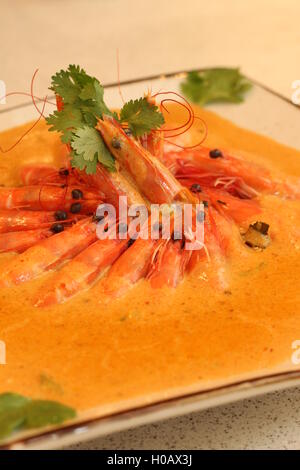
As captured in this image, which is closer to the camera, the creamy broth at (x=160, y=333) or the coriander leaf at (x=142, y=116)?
the creamy broth at (x=160, y=333)

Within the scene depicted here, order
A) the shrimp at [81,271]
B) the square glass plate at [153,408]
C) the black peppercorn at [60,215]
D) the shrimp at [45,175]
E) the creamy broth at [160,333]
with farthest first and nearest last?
the shrimp at [45,175] < the black peppercorn at [60,215] < the shrimp at [81,271] < the creamy broth at [160,333] < the square glass plate at [153,408]

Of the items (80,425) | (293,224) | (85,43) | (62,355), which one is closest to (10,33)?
(85,43)

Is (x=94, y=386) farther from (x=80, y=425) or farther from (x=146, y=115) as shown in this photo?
(x=146, y=115)

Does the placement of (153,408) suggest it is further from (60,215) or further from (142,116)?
(142,116)

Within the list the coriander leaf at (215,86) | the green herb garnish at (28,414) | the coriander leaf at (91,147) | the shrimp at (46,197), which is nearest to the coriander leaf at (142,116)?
the coriander leaf at (91,147)

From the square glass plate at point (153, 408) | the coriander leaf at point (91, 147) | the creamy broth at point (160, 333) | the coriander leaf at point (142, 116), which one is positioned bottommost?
the square glass plate at point (153, 408)

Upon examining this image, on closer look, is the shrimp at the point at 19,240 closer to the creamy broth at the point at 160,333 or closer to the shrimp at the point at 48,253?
the shrimp at the point at 48,253

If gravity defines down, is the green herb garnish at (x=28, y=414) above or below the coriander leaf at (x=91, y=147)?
below
